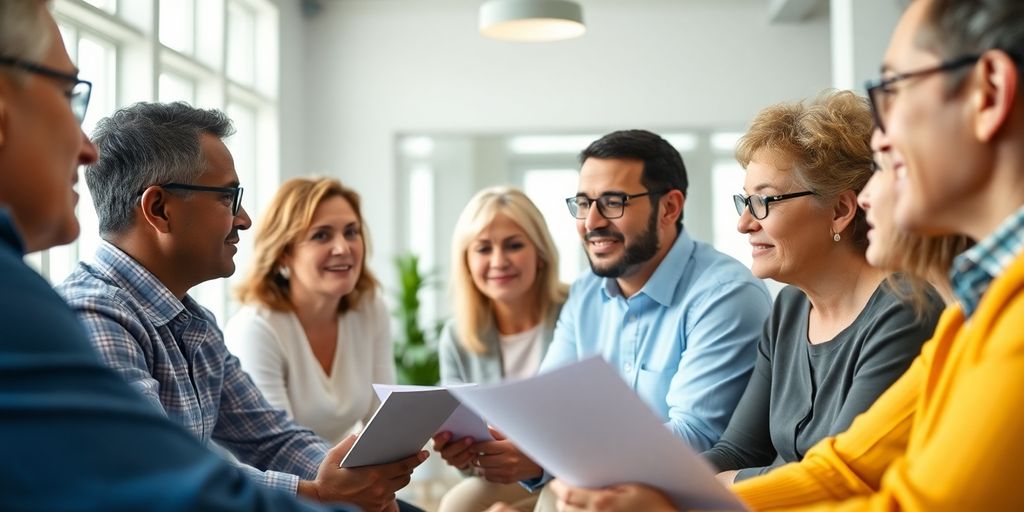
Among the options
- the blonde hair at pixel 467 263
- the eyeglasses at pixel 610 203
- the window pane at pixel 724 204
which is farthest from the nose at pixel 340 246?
the window pane at pixel 724 204

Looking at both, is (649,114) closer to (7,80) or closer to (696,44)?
(696,44)

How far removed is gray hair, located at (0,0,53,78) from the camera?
1031 mm

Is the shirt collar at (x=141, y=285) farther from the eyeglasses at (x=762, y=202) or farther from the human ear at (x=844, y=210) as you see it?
the human ear at (x=844, y=210)

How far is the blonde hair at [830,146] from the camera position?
2.01 meters

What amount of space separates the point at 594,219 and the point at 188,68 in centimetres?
343

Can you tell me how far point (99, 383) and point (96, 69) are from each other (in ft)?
13.3

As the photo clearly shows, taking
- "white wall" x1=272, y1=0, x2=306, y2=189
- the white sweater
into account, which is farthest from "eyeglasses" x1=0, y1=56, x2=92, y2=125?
"white wall" x1=272, y1=0, x2=306, y2=189

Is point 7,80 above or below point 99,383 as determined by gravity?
above

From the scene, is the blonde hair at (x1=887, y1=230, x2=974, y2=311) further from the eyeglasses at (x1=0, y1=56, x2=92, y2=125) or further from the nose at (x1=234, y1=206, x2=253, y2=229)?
the nose at (x1=234, y1=206, x2=253, y2=229)

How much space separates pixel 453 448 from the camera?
2279 millimetres

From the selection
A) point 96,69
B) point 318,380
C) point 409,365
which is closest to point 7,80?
point 318,380

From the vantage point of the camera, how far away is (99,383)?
85cm

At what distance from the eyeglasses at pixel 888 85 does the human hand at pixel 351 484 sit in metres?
1.26

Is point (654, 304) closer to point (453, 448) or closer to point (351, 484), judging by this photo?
point (453, 448)
